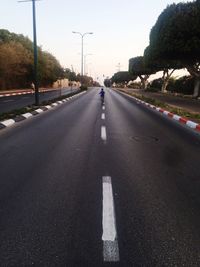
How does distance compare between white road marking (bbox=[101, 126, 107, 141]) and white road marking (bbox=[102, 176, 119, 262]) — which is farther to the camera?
white road marking (bbox=[101, 126, 107, 141])

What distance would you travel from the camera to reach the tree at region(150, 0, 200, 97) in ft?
115

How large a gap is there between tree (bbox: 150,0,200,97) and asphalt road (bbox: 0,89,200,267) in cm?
2780

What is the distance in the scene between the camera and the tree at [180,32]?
3519 cm

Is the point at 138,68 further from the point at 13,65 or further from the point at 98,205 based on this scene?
the point at 98,205

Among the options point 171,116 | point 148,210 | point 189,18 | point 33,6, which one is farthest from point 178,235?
point 189,18

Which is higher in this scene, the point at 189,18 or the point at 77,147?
the point at 189,18

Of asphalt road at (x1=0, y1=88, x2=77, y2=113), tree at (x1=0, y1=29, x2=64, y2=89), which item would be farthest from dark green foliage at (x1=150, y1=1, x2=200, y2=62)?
tree at (x1=0, y1=29, x2=64, y2=89)

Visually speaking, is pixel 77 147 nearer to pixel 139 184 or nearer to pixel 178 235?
pixel 139 184

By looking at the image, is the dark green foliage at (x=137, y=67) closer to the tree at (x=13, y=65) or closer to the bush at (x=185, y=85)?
the bush at (x=185, y=85)

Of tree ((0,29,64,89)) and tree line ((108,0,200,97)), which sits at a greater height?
tree line ((108,0,200,97))

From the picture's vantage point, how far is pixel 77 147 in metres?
9.73

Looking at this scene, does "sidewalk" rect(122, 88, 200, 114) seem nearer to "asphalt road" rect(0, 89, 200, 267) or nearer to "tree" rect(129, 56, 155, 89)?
"asphalt road" rect(0, 89, 200, 267)

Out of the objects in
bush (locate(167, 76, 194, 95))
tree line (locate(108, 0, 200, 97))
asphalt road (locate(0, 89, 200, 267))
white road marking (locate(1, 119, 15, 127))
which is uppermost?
tree line (locate(108, 0, 200, 97))

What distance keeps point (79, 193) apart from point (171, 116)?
1532 cm
